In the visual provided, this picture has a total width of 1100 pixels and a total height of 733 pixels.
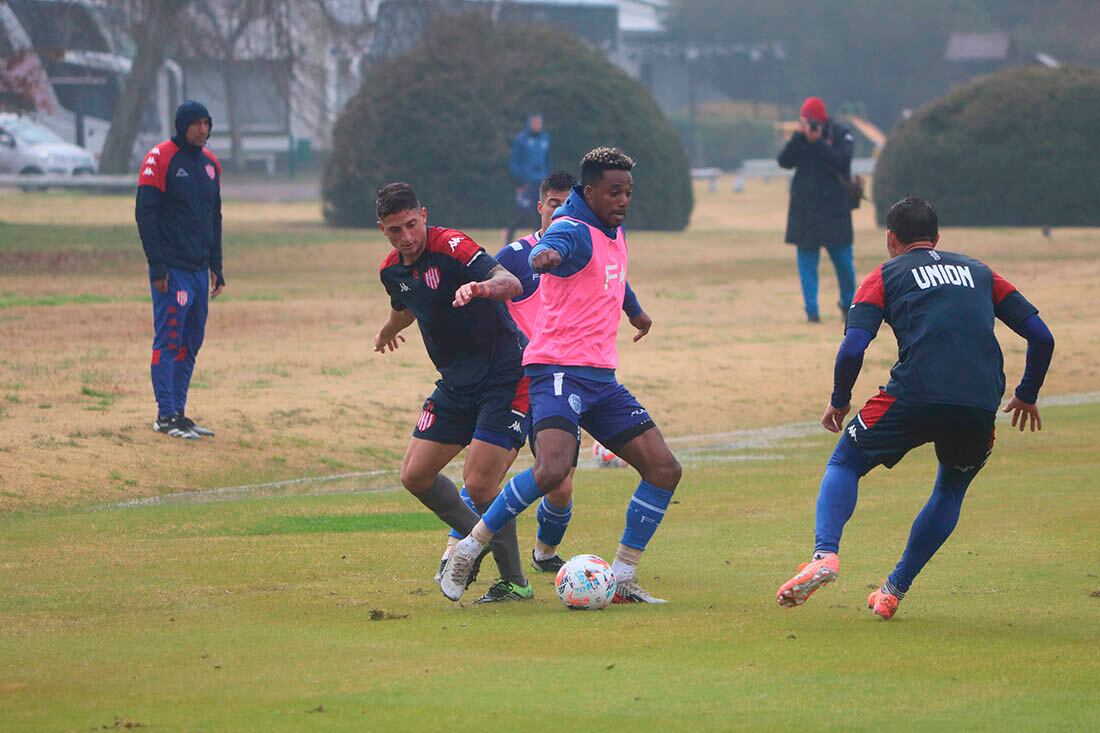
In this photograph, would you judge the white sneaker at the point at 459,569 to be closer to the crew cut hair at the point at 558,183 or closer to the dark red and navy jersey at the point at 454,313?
the dark red and navy jersey at the point at 454,313

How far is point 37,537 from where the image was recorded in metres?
10.2

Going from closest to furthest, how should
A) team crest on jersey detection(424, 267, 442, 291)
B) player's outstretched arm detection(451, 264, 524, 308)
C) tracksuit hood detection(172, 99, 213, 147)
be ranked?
player's outstretched arm detection(451, 264, 524, 308) → team crest on jersey detection(424, 267, 442, 291) → tracksuit hood detection(172, 99, 213, 147)

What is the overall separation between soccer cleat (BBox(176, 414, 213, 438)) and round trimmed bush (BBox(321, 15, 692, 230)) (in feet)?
71.5

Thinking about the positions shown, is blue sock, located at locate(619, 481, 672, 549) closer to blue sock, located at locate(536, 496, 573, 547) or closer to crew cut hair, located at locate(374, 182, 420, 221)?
blue sock, located at locate(536, 496, 573, 547)

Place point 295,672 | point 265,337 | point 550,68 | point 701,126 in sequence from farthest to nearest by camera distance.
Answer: point 701,126 → point 550,68 → point 265,337 → point 295,672

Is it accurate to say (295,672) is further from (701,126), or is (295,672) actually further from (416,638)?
(701,126)

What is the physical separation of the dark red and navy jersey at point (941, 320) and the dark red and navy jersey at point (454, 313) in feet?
5.69

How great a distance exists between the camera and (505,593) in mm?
8219

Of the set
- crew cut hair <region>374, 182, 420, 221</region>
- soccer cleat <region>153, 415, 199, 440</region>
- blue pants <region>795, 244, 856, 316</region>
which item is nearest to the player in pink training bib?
crew cut hair <region>374, 182, 420, 221</region>

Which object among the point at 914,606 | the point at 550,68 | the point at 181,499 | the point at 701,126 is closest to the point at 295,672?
the point at 914,606

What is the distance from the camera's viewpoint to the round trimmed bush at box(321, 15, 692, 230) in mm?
35562

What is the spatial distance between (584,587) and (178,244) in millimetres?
6404

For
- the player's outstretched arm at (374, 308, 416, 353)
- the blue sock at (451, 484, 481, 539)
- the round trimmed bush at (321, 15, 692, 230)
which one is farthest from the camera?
the round trimmed bush at (321, 15, 692, 230)

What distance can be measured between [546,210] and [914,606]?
121 inches
